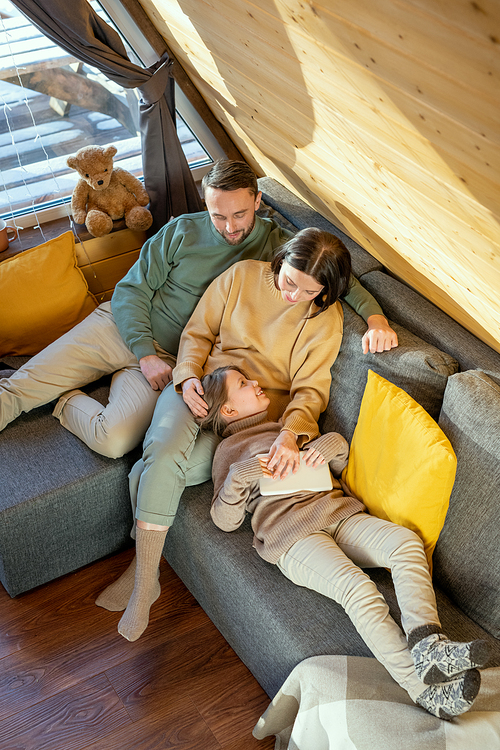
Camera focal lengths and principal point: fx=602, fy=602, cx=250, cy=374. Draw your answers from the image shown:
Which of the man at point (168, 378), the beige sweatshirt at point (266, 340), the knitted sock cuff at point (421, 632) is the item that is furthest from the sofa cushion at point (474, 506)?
the beige sweatshirt at point (266, 340)

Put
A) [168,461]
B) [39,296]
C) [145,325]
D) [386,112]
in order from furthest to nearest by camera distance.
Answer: [39,296], [145,325], [168,461], [386,112]

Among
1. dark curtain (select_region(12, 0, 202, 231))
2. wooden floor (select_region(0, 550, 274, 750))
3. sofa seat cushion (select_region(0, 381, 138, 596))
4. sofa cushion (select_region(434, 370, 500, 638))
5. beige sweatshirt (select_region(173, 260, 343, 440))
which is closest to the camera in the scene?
sofa cushion (select_region(434, 370, 500, 638))

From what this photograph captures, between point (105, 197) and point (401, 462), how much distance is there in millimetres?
1876

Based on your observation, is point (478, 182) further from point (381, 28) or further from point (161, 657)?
point (161, 657)

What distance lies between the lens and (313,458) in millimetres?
1812

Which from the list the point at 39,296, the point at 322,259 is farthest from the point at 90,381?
the point at 322,259

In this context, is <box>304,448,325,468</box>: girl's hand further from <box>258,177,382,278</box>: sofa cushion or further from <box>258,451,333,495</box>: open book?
<box>258,177,382,278</box>: sofa cushion

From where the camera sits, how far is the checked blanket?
127 centimetres

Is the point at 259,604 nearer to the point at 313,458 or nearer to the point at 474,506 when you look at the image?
the point at 313,458

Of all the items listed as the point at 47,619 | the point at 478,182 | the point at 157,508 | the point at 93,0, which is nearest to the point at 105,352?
the point at 157,508

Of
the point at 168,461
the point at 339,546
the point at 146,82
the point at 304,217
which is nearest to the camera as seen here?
the point at 339,546

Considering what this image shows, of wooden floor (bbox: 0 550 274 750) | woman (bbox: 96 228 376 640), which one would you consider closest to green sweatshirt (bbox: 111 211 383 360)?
woman (bbox: 96 228 376 640)

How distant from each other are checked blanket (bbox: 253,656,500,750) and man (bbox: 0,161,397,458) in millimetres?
963

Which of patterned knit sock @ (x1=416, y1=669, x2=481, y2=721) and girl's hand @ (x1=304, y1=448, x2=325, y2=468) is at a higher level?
patterned knit sock @ (x1=416, y1=669, x2=481, y2=721)
